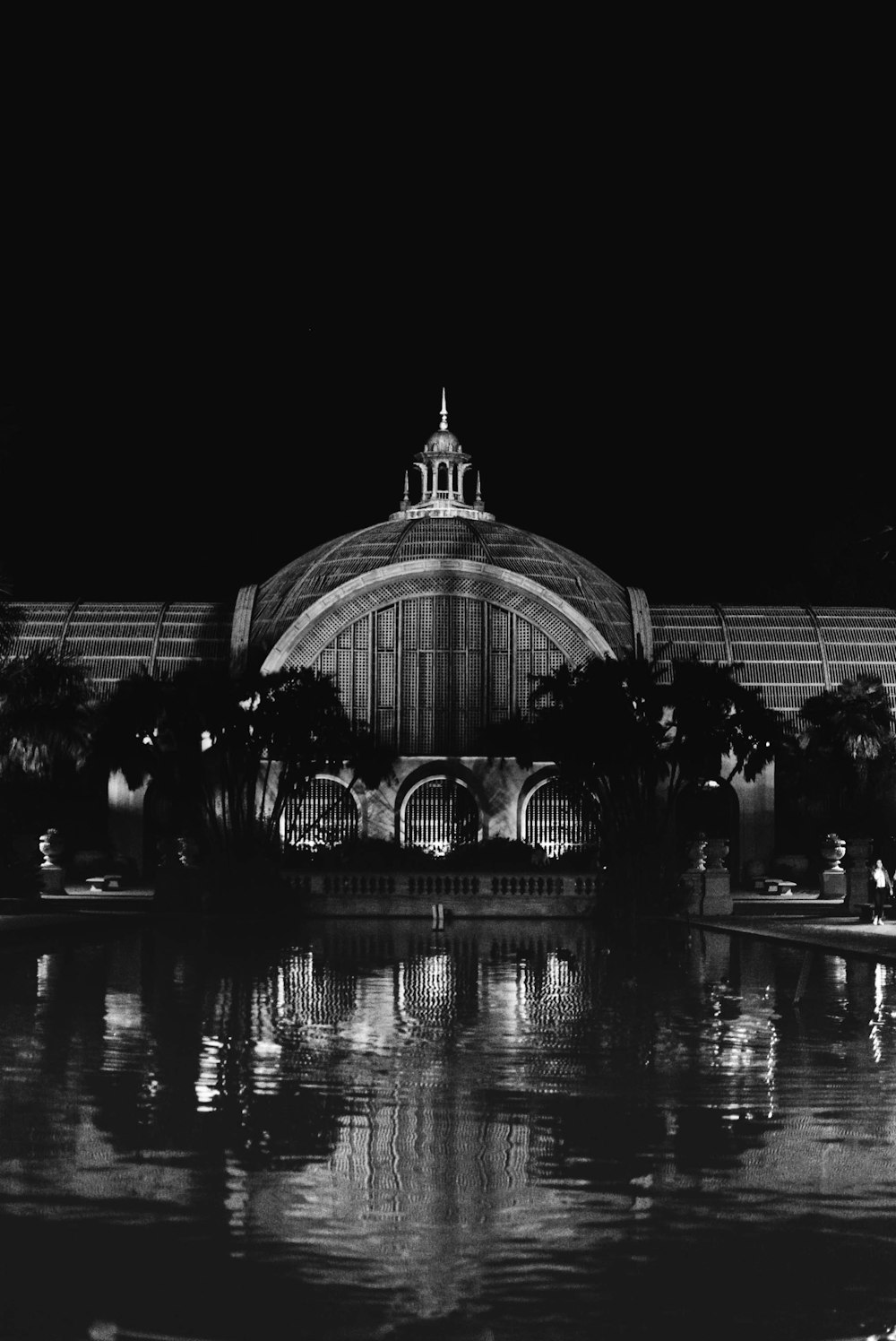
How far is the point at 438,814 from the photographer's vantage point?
66500mm

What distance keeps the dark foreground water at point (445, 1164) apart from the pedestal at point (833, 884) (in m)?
32.1

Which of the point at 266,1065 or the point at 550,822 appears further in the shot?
the point at 550,822

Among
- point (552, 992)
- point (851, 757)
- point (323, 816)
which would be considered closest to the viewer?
point (552, 992)

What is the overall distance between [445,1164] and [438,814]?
5413cm

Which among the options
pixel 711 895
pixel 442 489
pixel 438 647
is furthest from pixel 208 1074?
pixel 442 489

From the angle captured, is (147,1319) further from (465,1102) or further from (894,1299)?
(465,1102)

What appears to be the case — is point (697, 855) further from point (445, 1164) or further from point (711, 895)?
point (445, 1164)

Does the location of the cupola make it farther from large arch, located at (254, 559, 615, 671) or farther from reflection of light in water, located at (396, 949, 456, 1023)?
reflection of light in water, located at (396, 949, 456, 1023)

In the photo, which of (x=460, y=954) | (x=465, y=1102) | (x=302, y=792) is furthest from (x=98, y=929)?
(x=465, y=1102)

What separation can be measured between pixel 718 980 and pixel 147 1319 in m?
19.0

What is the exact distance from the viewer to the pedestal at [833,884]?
55875 mm

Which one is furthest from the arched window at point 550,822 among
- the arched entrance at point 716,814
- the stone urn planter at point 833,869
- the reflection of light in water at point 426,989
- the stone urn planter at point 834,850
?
the reflection of light in water at point 426,989

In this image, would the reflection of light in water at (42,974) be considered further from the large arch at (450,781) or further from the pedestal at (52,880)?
the large arch at (450,781)

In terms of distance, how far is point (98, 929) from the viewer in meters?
38.4
